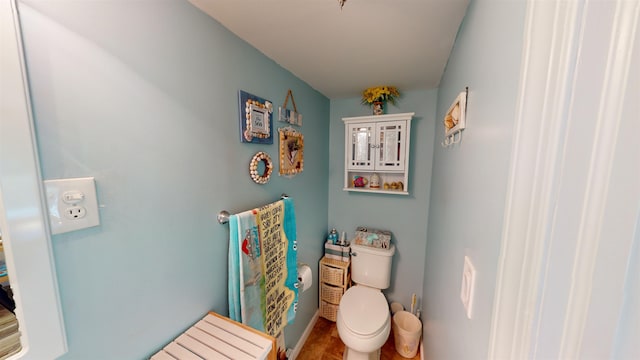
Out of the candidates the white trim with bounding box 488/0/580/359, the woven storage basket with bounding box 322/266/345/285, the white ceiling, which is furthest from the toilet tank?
the white trim with bounding box 488/0/580/359

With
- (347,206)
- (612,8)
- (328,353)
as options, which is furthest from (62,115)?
(328,353)

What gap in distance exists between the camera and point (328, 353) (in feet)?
5.88

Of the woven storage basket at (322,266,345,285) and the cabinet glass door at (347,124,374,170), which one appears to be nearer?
the cabinet glass door at (347,124,374,170)

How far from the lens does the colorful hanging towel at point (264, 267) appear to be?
1.02m

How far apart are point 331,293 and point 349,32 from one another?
2.09m

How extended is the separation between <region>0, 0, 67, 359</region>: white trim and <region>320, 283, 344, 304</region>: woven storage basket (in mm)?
1819

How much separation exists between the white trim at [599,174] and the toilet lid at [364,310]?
138 centimetres

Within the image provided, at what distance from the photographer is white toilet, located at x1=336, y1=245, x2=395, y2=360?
1463mm

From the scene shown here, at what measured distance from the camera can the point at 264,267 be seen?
1.18 meters

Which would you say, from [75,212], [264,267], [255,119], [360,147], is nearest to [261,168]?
[255,119]

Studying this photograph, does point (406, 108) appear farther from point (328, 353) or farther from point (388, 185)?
point (328, 353)

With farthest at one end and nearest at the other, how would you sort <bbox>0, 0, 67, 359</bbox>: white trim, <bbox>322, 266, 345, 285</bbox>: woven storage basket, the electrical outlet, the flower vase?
<bbox>322, 266, 345, 285</bbox>: woven storage basket < the flower vase < the electrical outlet < <bbox>0, 0, 67, 359</bbox>: white trim

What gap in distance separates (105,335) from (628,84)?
128cm

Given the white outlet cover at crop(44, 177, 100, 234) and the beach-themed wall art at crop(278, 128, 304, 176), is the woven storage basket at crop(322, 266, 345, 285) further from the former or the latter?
the white outlet cover at crop(44, 177, 100, 234)
